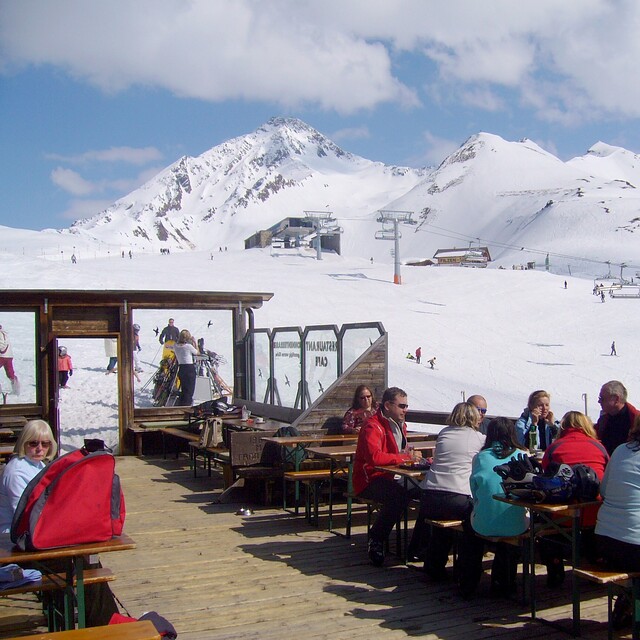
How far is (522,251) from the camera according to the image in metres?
162

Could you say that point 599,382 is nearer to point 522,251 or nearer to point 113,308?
point 113,308

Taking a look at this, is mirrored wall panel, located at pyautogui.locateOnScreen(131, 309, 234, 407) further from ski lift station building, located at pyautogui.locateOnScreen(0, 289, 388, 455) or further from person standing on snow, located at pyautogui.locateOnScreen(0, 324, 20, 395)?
person standing on snow, located at pyautogui.locateOnScreen(0, 324, 20, 395)

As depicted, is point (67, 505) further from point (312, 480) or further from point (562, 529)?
point (312, 480)

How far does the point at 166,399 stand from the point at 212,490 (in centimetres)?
491

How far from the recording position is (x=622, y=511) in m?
4.71

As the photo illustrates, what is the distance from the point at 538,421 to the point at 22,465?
485 centimetres

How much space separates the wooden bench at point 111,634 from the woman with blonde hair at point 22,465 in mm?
1734

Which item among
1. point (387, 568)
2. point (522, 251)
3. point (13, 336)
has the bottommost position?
point (387, 568)

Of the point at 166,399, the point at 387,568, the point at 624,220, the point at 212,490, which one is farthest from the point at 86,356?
the point at 624,220

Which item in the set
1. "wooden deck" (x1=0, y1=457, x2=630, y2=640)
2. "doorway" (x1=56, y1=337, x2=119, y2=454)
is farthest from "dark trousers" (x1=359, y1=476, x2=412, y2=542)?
"doorway" (x1=56, y1=337, x2=119, y2=454)

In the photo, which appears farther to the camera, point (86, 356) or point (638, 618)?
point (86, 356)

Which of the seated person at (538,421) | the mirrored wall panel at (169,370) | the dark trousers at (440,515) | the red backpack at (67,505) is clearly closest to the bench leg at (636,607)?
the dark trousers at (440,515)

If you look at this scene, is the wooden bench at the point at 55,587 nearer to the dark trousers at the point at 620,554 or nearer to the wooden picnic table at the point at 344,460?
the dark trousers at the point at 620,554

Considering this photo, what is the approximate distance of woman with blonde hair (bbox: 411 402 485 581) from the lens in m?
6.04
